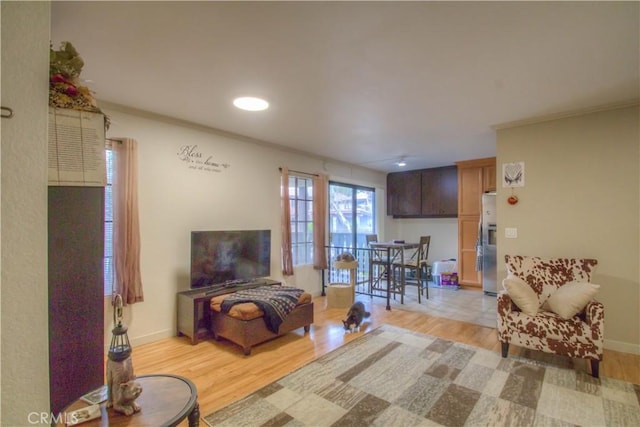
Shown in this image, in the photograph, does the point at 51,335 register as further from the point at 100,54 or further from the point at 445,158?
the point at 445,158

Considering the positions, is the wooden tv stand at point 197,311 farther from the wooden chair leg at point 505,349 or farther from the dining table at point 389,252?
the wooden chair leg at point 505,349

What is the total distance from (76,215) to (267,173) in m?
3.15

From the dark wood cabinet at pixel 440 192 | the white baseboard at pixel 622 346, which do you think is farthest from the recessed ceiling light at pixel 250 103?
the dark wood cabinet at pixel 440 192

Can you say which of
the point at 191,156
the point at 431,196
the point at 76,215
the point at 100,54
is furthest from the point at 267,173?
the point at 431,196

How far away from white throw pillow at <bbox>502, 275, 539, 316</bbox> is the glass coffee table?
2.64 metres

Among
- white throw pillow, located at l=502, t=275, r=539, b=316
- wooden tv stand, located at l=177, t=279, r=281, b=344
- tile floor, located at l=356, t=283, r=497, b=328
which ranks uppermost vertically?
white throw pillow, located at l=502, t=275, r=539, b=316

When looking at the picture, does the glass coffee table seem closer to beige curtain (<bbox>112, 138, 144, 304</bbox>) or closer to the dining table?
beige curtain (<bbox>112, 138, 144, 304</bbox>)

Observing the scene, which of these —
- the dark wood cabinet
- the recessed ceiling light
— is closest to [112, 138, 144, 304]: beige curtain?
the recessed ceiling light

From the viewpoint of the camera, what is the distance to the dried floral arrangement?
124cm

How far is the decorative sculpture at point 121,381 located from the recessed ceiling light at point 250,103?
2093 mm

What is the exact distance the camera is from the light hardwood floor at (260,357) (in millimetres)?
2366

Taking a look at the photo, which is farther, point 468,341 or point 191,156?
point 191,156

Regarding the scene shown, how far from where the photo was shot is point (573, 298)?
254cm

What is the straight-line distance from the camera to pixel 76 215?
4.24ft
